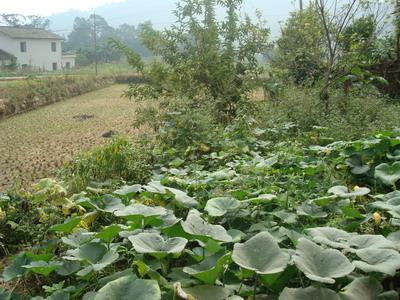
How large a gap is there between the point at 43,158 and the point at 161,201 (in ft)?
12.5

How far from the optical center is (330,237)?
1.55 meters

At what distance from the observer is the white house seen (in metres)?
30.8

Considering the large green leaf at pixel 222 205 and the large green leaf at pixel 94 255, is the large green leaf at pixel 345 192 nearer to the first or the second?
the large green leaf at pixel 222 205

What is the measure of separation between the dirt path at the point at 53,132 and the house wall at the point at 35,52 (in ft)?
65.5

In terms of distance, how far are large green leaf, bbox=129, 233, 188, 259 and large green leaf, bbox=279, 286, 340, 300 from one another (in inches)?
15.4

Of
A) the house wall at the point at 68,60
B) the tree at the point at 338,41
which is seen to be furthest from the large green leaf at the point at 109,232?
the house wall at the point at 68,60

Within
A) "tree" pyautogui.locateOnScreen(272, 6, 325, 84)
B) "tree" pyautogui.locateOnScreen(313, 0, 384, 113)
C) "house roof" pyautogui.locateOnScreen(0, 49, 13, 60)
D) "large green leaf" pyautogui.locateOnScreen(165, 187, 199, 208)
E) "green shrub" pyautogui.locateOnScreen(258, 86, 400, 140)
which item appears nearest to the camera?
"large green leaf" pyautogui.locateOnScreen(165, 187, 199, 208)

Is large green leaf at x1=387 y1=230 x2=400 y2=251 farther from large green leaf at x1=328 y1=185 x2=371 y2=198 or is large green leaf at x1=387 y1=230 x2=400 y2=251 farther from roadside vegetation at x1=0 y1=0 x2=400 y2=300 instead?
large green leaf at x1=328 y1=185 x2=371 y2=198

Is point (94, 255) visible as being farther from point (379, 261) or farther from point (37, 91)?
point (37, 91)

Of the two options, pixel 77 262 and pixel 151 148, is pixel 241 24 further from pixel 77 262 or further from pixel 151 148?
pixel 77 262

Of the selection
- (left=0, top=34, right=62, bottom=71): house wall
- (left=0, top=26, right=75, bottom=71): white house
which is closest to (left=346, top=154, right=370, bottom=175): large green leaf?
(left=0, top=26, right=75, bottom=71): white house

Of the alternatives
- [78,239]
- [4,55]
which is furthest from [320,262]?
[4,55]

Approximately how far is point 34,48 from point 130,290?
34.3 m

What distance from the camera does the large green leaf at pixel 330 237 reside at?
4.77 ft
